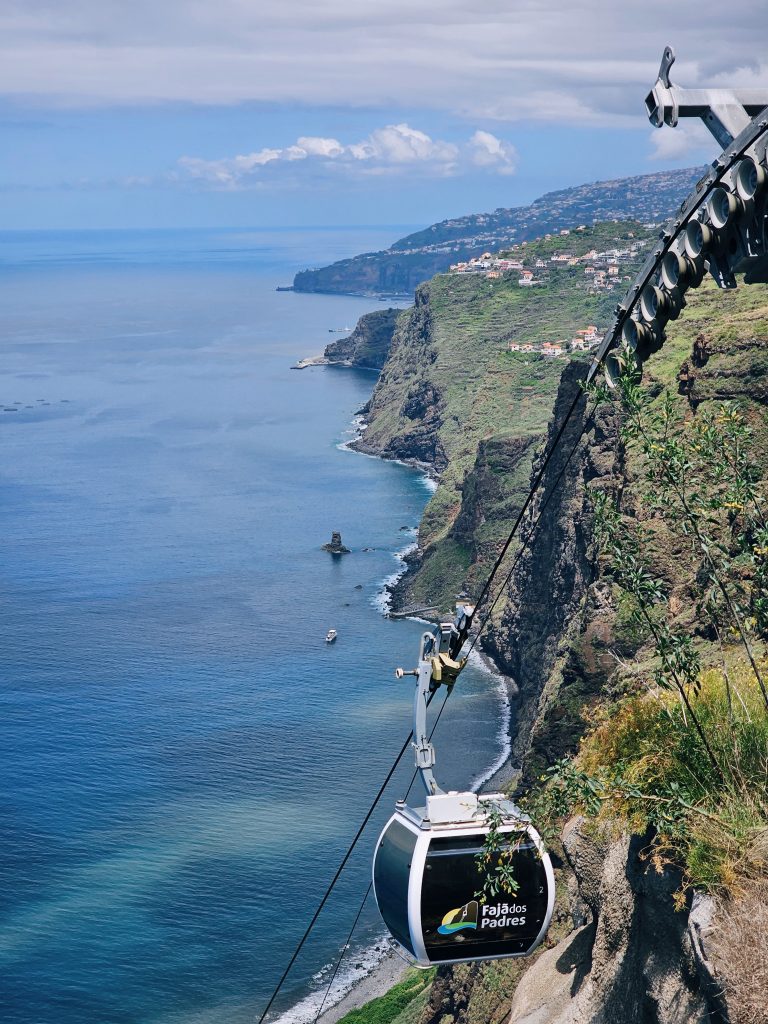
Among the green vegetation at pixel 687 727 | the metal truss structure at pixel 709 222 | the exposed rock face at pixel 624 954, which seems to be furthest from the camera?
the exposed rock face at pixel 624 954

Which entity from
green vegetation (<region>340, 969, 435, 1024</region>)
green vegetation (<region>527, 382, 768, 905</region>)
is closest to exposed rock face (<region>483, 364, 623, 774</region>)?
green vegetation (<region>340, 969, 435, 1024</region>)

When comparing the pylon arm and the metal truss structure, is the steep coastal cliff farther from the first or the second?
the pylon arm

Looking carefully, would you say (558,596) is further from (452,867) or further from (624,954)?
(452,867)

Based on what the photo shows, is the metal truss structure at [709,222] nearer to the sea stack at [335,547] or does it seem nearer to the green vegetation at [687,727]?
the green vegetation at [687,727]

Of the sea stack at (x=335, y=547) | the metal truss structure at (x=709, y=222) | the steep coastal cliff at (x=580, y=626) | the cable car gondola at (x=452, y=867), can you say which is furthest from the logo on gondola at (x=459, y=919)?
the sea stack at (x=335, y=547)

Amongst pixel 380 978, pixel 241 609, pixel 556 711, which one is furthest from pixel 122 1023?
pixel 241 609

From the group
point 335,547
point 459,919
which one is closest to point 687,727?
point 459,919
